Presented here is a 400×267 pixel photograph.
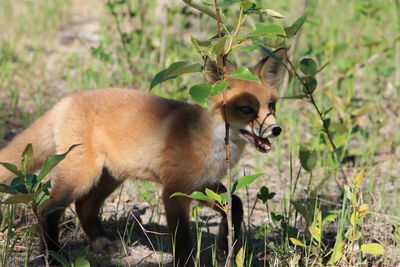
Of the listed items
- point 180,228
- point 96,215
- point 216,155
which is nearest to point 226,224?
point 180,228

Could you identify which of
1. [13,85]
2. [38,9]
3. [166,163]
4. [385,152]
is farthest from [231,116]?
[38,9]

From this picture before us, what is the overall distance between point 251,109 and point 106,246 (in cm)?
144

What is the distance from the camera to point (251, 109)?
3672 mm

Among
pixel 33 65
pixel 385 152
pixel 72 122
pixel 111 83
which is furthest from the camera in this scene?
pixel 33 65

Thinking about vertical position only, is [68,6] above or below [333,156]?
above

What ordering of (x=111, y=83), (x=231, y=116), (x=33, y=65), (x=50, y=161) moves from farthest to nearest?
(x=33, y=65)
(x=111, y=83)
(x=231, y=116)
(x=50, y=161)

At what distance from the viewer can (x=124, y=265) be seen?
3.94 meters

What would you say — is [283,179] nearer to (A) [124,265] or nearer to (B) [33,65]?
(A) [124,265]

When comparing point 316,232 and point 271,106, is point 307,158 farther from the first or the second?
point 316,232

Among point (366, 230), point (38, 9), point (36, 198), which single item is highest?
point (38, 9)

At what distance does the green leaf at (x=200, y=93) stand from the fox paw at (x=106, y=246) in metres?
1.86

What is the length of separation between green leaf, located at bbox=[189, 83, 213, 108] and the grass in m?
0.76

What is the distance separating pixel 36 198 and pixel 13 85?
418 cm

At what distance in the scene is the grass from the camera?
4543 millimetres
